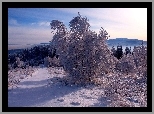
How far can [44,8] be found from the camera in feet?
23.8

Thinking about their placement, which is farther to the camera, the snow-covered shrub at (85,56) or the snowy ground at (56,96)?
A: the snow-covered shrub at (85,56)

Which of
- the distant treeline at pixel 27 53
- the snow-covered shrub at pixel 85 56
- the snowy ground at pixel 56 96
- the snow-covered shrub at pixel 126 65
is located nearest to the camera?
the snowy ground at pixel 56 96

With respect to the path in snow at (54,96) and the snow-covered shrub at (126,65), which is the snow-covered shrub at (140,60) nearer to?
the snow-covered shrub at (126,65)

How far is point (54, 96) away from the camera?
8219 mm

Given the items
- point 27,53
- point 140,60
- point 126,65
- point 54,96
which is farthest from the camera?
point 126,65

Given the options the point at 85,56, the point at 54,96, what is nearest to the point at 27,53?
the point at 85,56

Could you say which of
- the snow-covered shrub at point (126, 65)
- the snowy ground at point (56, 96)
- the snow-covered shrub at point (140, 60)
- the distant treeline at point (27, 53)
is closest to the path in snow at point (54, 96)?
the snowy ground at point (56, 96)

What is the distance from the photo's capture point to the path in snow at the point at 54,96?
736 centimetres

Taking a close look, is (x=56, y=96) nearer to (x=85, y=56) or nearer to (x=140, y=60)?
(x=85, y=56)

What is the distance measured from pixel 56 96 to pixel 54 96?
0.05 m

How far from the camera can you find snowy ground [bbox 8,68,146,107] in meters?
7.35

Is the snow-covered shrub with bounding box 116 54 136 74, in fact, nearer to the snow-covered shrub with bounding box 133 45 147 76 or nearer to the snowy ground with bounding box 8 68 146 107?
the snow-covered shrub with bounding box 133 45 147 76

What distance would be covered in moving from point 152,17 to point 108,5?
3.27 feet

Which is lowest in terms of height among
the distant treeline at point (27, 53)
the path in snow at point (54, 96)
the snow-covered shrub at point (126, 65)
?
the path in snow at point (54, 96)
